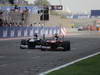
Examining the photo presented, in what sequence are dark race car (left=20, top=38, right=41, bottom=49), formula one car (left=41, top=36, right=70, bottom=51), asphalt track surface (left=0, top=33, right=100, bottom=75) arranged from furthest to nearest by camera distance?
dark race car (left=20, top=38, right=41, bottom=49) < formula one car (left=41, top=36, right=70, bottom=51) < asphalt track surface (left=0, top=33, right=100, bottom=75)

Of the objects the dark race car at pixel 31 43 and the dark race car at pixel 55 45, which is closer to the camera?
the dark race car at pixel 55 45

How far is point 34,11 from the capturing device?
7700cm

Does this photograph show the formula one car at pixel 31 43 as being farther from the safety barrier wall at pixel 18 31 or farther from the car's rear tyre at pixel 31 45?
the safety barrier wall at pixel 18 31

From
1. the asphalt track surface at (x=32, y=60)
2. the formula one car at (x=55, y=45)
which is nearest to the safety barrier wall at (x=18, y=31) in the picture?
the formula one car at (x=55, y=45)

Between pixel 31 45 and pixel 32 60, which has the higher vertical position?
pixel 32 60

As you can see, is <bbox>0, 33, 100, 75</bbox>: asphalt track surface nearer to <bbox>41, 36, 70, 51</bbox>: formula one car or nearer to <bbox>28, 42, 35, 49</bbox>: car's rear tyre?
<bbox>41, 36, 70, 51</bbox>: formula one car

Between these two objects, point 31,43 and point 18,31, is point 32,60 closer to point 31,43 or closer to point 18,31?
point 31,43

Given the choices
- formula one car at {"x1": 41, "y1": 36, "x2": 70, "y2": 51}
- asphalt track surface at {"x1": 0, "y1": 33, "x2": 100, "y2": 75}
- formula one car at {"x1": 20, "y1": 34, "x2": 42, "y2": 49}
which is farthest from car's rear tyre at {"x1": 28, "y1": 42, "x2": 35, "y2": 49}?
asphalt track surface at {"x1": 0, "y1": 33, "x2": 100, "y2": 75}

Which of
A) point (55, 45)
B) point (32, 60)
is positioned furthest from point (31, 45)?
point (32, 60)

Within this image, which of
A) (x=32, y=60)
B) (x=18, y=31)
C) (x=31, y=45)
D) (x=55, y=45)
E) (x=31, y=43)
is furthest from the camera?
(x=18, y=31)

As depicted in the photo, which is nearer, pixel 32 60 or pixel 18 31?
pixel 32 60

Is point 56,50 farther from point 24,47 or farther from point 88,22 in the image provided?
point 88,22

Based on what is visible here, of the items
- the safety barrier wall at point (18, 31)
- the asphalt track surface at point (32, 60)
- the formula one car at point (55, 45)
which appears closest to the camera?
the asphalt track surface at point (32, 60)

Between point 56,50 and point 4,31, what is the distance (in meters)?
20.4
